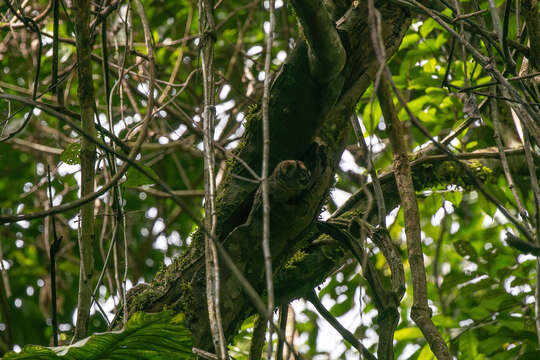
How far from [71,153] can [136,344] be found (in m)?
0.81

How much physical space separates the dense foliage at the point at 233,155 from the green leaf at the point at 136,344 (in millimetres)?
181

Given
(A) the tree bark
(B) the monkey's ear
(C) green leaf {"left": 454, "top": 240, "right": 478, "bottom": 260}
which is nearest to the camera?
(A) the tree bark

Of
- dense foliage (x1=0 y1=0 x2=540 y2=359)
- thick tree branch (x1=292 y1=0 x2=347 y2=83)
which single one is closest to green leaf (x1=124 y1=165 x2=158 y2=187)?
dense foliage (x1=0 y1=0 x2=540 y2=359)

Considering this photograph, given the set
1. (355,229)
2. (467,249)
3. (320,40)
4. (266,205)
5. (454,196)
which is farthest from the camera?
(467,249)

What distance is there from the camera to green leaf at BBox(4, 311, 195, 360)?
1319mm

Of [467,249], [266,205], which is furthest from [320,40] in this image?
[467,249]

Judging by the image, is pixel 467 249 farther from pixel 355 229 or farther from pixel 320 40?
pixel 320 40

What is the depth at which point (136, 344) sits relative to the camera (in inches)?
55.3

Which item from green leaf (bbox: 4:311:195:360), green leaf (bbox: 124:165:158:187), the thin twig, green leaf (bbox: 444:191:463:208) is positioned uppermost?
green leaf (bbox: 444:191:463:208)

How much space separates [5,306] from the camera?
3160mm

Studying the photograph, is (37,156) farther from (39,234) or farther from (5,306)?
(5,306)

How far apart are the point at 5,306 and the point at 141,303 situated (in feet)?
6.39

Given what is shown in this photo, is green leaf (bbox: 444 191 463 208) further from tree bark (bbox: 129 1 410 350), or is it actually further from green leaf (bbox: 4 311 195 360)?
green leaf (bbox: 4 311 195 360)

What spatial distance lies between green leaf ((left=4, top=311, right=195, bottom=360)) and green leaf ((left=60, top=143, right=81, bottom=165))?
774 millimetres
